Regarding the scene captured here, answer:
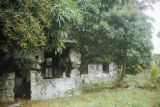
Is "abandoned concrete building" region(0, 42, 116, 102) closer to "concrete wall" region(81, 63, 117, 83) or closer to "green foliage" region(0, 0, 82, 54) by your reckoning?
"green foliage" region(0, 0, 82, 54)

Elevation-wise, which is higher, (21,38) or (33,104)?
(21,38)

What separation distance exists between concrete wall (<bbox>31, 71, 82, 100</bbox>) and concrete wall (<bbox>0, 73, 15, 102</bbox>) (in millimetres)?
985

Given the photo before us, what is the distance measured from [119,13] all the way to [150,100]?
5196mm

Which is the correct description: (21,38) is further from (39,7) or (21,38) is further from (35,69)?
(35,69)

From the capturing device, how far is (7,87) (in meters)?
14.0

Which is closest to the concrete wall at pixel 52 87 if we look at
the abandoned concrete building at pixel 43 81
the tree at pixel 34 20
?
the abandoned concrete building at pixel 43 81

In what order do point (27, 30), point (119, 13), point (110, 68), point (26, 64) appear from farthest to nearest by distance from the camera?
point (110, 68) < point (119, 13) < point (26, 64) < point (27, 30)

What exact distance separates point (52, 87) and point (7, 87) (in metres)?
2.28

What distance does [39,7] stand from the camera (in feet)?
33.7

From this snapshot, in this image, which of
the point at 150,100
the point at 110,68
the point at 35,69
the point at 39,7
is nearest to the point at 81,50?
the point at 35,69

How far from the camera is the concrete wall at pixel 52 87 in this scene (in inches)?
567

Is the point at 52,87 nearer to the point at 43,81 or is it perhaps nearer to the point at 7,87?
the point at 43,81

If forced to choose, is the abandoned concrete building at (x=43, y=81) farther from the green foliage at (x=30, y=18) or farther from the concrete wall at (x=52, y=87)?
the green foliage at (x=30, y=18)

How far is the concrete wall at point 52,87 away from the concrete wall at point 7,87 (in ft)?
3.23
